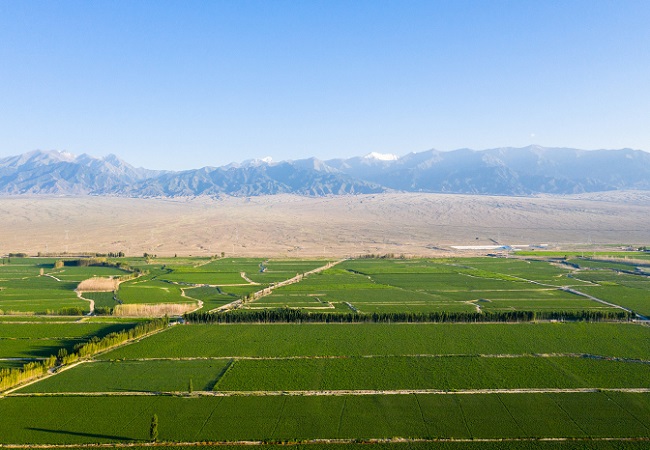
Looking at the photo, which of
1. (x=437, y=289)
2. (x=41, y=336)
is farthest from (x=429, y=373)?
(x=41, y=336)

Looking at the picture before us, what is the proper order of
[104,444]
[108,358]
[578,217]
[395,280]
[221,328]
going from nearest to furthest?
[104,444]
[108,358]
[221,328]
[395,280]
[578,217]

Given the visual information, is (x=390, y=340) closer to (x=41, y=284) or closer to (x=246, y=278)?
(x=246, y=278)

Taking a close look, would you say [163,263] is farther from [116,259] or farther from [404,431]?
[404,431]

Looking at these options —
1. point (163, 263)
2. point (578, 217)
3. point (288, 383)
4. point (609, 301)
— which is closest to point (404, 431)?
point (288, 383)

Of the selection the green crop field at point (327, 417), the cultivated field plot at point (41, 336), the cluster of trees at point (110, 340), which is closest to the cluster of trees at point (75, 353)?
the cluster of trees at point (110, 340)

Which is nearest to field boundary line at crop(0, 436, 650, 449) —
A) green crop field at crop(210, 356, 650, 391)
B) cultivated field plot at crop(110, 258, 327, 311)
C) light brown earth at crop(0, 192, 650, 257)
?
green crop field at crop(210, 356, 650, 391)

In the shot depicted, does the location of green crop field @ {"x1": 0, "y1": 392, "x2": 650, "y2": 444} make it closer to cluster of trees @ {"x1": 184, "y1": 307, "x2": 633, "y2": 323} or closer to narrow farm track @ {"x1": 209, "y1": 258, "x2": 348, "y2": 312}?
cluster of trees @ {"x1": 184, "y1": 307, "x2": 633, "y2": 323}

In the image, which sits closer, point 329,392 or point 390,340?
point 329,392
